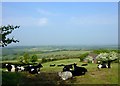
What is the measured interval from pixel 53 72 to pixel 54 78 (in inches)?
13.9

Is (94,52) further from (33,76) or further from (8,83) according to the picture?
(8,83)

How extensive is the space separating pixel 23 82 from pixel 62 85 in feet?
4.06

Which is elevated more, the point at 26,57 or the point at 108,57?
the point at 26,57

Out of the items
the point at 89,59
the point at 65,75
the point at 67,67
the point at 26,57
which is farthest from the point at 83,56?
the point at 26,57

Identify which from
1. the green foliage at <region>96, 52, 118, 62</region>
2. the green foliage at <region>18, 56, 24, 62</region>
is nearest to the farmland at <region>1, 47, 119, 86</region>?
the green foliage at <region>18, 56, 24, 62</region>

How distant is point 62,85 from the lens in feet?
25.3

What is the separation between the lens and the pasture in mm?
7634

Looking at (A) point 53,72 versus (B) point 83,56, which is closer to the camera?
(A) point 53,72

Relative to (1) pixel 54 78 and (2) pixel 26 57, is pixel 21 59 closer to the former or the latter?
(2) pixel 26 57

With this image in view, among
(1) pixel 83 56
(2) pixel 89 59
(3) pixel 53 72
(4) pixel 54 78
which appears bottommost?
(4) pixel 54 78

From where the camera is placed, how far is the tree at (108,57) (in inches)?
348

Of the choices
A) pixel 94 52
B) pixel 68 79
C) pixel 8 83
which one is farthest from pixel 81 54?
pixel 8 83

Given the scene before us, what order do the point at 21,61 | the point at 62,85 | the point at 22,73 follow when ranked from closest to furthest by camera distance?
1. the point at 62,85
2. the point at 22,73
3. the point at 21,61

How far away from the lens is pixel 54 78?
26.1ft
